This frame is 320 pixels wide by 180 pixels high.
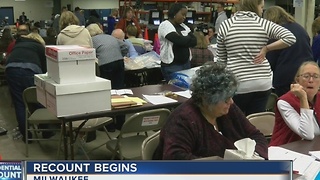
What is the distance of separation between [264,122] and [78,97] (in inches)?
55.8

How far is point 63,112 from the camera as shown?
330 cm

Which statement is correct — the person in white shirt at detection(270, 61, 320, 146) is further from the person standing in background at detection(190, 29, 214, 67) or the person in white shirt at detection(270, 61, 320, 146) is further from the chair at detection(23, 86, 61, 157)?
the person standing in background at detection(190, 29, 214, 67)

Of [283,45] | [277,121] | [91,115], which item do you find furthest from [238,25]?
[91,115]

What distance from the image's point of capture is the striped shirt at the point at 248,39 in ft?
10.8

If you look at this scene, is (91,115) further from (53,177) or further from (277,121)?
(53,177)

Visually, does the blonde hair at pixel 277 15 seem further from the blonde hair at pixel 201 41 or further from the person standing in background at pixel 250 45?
the blonde hair at pixel 201 41

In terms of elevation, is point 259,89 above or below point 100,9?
below

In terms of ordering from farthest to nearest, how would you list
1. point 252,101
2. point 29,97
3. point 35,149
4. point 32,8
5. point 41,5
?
point 41,5
point 32,8
point 35,149
point 29,97
point 252,101

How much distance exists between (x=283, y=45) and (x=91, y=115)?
1611 mm

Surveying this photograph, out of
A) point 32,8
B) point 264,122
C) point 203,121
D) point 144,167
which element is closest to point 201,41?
point 264,122

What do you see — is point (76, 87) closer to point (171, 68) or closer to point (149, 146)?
point (149, 146)

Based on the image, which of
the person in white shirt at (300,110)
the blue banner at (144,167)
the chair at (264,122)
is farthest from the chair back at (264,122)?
the blue banner at (144,167)

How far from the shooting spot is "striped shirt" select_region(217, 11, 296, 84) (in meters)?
3.29

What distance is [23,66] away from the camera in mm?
4816
